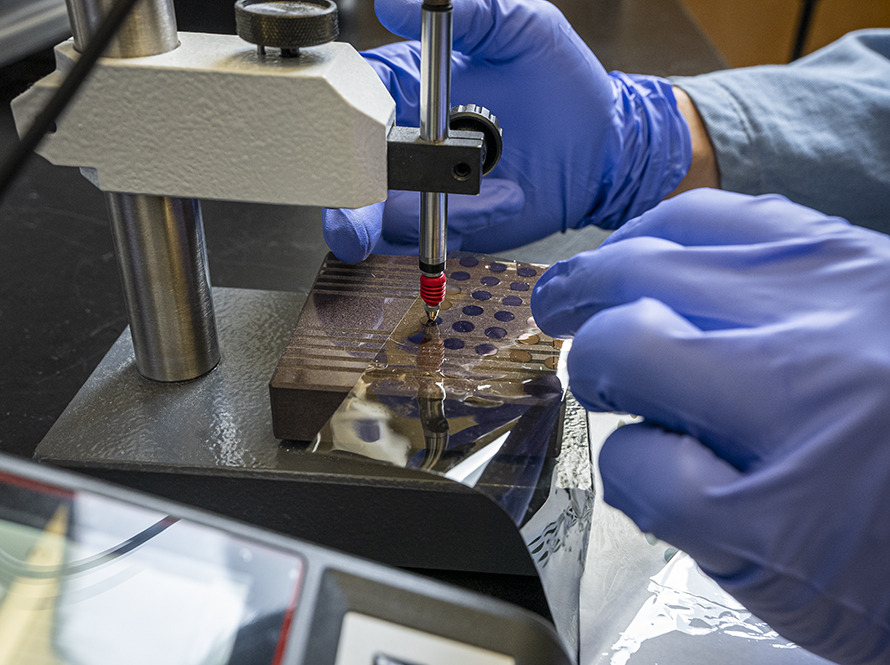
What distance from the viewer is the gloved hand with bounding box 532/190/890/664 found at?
0.42m

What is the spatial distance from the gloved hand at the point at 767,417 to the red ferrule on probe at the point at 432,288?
13 cm

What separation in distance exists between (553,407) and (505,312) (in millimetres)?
119

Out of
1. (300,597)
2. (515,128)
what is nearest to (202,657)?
(300,597)

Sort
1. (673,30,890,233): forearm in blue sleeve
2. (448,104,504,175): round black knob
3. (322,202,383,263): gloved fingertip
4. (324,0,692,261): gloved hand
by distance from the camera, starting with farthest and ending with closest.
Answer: (673,30,890,233): forearm in blue sleeve, (324,0,692,261): gloved hand, (322,202,383,263): gloved fingertip, (448,104,504,175): round black knob

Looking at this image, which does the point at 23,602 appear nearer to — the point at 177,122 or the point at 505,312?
the point at 177,122

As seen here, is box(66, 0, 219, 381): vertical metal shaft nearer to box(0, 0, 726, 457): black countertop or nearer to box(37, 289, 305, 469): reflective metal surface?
box(37, 289, 305, 469): reflective metal surface

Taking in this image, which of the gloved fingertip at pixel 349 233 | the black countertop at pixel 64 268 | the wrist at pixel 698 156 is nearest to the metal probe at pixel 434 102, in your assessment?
the gloved fingertip at pixel 349 233

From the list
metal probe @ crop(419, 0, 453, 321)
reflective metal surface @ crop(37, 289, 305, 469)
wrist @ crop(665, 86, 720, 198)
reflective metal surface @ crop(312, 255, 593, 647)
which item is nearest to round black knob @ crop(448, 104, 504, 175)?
metal probe @ crop(419, 0, 453, 321)

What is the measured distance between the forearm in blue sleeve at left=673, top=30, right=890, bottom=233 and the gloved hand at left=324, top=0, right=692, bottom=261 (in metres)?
0.09

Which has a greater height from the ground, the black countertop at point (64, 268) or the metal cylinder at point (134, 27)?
the metal cylinder at point (134, 27)

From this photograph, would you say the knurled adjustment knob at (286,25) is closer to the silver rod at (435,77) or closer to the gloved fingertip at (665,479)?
the silver rod at (435,77)

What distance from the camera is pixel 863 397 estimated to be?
42 cm

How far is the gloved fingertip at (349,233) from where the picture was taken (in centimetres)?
66

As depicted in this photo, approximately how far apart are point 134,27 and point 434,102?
0.66 ft
